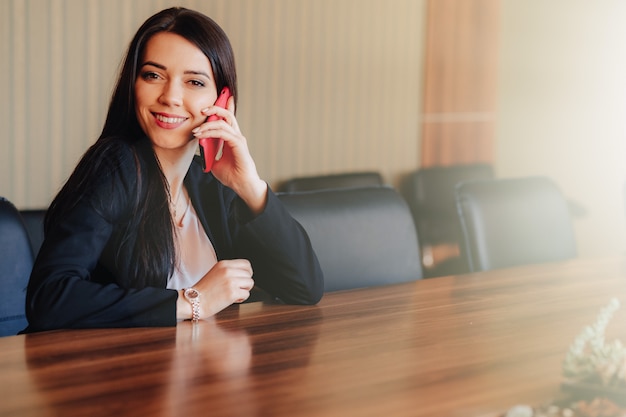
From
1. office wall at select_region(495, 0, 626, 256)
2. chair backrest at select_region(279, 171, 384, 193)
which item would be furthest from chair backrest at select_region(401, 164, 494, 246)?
office wall at select_region(495, 0, 626, 256)

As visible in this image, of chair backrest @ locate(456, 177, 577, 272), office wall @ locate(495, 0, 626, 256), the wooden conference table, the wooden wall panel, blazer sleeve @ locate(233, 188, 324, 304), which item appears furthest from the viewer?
office wall @ locate(495, 0, 626, 256)

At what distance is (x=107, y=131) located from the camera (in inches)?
64.8

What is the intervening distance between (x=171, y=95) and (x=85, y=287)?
1.44 feet

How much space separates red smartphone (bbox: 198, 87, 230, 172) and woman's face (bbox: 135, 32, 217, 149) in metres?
0.03

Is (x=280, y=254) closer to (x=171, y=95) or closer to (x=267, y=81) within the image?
(x=171, y=95)

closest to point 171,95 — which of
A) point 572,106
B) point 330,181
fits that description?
point 330,181

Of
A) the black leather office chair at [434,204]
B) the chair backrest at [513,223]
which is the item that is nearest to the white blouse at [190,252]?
the chair backrest at [513,223]

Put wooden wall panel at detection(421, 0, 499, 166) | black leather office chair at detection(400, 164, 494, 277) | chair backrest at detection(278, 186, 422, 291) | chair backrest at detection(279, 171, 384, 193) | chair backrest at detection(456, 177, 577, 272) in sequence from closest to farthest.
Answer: chair backrest at detection(278, 186, 422, 291) → chair backrest at detection(456, 177, 577, 272) → chair backrest at detection(279, 171, 384, 193) → black leather office chair at detection(400, 164, 494, 277) → wooden wall panel at detection(421, 0, 499, 166)

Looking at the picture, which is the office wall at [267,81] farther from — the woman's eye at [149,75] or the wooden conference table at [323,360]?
the wooden conference table at [323,360]

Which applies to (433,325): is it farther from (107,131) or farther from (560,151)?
(560,151)

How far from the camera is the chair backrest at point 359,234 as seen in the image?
1841 millimetres

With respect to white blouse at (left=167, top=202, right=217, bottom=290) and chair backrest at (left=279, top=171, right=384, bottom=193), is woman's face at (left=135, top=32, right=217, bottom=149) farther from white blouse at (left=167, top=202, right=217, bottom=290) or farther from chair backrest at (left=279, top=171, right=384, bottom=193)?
chair backrest at (left=279, top=171, right=384, bottom=193)

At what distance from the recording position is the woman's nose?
5.30 ft

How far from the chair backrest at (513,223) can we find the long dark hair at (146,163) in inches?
29.3
